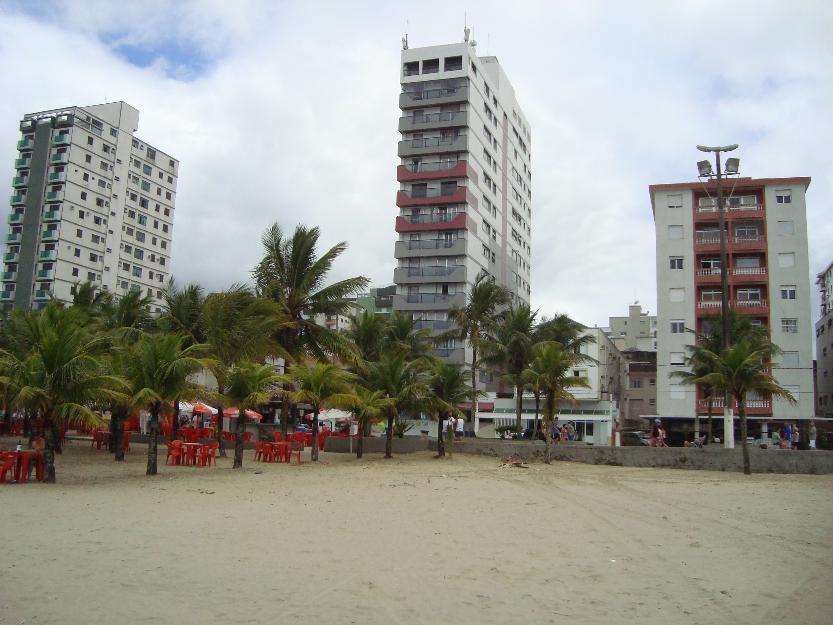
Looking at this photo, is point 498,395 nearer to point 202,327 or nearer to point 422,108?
point 422,108

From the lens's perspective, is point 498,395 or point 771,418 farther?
point 498,395

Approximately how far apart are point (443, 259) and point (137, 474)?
45.7m

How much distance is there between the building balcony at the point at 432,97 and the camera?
62.8 metres

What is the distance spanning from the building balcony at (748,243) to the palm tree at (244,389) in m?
41.3

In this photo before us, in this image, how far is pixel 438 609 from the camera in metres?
6.99

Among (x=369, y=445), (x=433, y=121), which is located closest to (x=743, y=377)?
(x=369, y=445)

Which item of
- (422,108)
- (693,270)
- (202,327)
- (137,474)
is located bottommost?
(137,474)

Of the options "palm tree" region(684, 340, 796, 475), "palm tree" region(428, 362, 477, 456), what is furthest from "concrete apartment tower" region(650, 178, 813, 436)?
"palm tree" region(428, 362, 477, 456)

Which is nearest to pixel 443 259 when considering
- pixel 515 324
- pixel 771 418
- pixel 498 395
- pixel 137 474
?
pixel 498 395

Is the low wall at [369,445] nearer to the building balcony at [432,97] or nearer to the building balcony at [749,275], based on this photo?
the building balcony at [749,275]

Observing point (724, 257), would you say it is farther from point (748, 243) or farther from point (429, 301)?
point (429, 301)

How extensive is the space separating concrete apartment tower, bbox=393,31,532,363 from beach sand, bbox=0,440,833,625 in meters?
44.6

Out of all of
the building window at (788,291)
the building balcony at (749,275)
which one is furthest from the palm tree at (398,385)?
the building window at (788,291)

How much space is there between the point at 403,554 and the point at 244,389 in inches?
533
